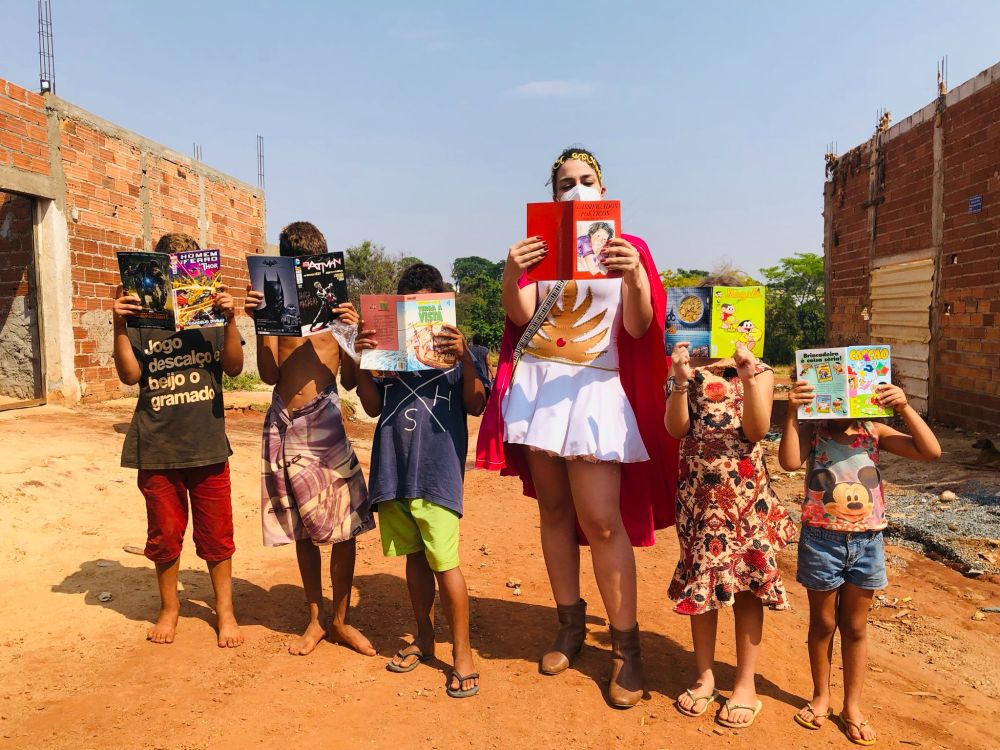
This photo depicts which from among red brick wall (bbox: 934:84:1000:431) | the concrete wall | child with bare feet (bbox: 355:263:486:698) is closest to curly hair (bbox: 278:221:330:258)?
child with bare feet (bbox: 355:263:486:698)

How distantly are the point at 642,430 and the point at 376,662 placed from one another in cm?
152

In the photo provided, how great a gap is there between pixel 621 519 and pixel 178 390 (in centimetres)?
213

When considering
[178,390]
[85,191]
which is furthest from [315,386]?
[85,191]

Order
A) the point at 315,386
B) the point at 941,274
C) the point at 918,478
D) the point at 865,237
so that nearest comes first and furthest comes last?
the point at 315,386, the point at 918,478, the point at 941,274, the point at 865,237

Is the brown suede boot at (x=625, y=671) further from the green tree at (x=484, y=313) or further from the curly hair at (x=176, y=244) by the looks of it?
the green tree at (x=484, y=313)

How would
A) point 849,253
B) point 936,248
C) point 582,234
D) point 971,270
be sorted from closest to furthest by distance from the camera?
point 582,234 < point 971,270 < point 936,248 < point 849,253

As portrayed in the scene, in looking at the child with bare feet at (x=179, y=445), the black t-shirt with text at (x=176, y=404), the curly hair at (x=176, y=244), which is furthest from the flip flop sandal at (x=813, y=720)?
the curly hair at (x=176, y=244)

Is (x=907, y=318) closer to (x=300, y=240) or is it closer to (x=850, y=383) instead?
(x=850, y=383)

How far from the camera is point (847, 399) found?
96.4 inches

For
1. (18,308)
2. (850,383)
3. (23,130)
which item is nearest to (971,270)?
(850,383)

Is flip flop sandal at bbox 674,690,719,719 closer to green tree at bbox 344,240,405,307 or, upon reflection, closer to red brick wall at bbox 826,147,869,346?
Result: red brick wall at bbox 826,147,869,346

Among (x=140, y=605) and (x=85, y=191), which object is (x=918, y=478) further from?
(x=85, y=191)

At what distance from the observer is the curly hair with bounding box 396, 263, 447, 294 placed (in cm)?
303

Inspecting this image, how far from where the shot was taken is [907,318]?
9500 mm
